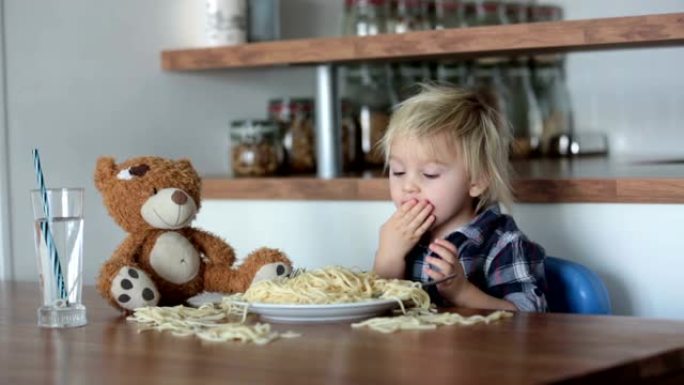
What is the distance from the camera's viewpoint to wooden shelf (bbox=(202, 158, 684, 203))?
74.2 inches

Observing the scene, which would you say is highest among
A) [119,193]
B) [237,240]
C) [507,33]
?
[507,33]

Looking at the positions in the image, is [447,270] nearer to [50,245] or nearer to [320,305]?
[320,305]

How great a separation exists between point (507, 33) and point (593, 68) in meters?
1.51

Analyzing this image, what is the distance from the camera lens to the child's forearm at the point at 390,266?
5.75 feet

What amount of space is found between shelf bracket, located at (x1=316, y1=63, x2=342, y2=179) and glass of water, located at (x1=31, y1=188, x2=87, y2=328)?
36.8 inches

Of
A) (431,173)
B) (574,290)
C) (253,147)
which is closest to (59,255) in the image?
(431,173)

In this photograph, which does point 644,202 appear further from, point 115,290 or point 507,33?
point 115,290

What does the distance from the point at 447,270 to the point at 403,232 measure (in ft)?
0.72

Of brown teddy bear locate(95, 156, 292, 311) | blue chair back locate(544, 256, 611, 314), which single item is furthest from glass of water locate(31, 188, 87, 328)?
blue chair back locate(544, 256, 611, 314)

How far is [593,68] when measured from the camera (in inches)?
138

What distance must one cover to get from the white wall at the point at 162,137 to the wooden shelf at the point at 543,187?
19 mm

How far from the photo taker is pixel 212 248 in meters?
1.68

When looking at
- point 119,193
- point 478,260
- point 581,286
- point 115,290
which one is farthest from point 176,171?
point 581,286

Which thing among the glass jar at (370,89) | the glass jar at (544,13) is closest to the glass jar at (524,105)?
the glass jar at (544,13)
